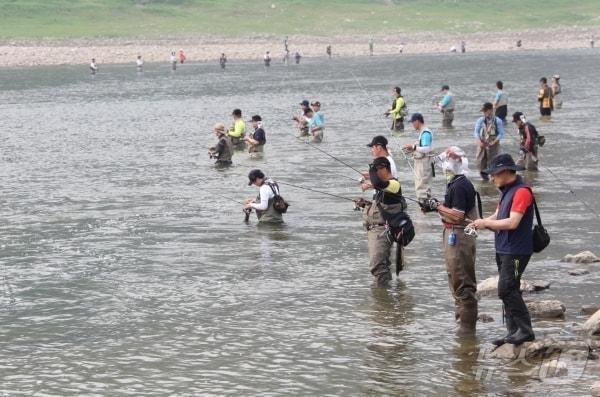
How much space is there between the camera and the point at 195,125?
44.6 meters

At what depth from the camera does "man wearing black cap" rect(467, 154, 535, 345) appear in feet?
38.4

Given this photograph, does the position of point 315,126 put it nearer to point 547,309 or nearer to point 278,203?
point 278,203

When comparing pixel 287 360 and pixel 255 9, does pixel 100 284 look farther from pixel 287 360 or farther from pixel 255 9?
pixel 255 9

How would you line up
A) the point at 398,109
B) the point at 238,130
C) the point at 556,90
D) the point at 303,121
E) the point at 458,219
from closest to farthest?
1. the point at 458,219
2. the point at 238,130
3. the point at 303,121
4. the point at 398,109
5. the point at 556,90

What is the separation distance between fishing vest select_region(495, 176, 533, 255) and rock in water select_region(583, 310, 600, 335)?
1.60m

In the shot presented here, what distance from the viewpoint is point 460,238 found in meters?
13.0

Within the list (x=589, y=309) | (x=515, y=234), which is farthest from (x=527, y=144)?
(x=515, y=234)

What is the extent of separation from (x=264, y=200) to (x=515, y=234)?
362 inches

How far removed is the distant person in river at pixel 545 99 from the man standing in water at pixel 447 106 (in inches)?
140

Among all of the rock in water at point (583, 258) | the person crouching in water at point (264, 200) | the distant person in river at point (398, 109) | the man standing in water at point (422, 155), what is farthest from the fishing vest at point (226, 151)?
the rock in water at point (583, 258)

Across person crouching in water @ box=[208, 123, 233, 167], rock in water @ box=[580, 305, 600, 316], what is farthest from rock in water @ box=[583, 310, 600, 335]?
person crouching in water @ box=[208, 123, 233, 167]

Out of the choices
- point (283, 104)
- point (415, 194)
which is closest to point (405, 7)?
point (283, 104)

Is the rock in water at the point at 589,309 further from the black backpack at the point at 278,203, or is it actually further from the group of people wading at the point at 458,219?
the black backpack at the point at 278,203

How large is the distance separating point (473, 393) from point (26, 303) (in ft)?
22.6
